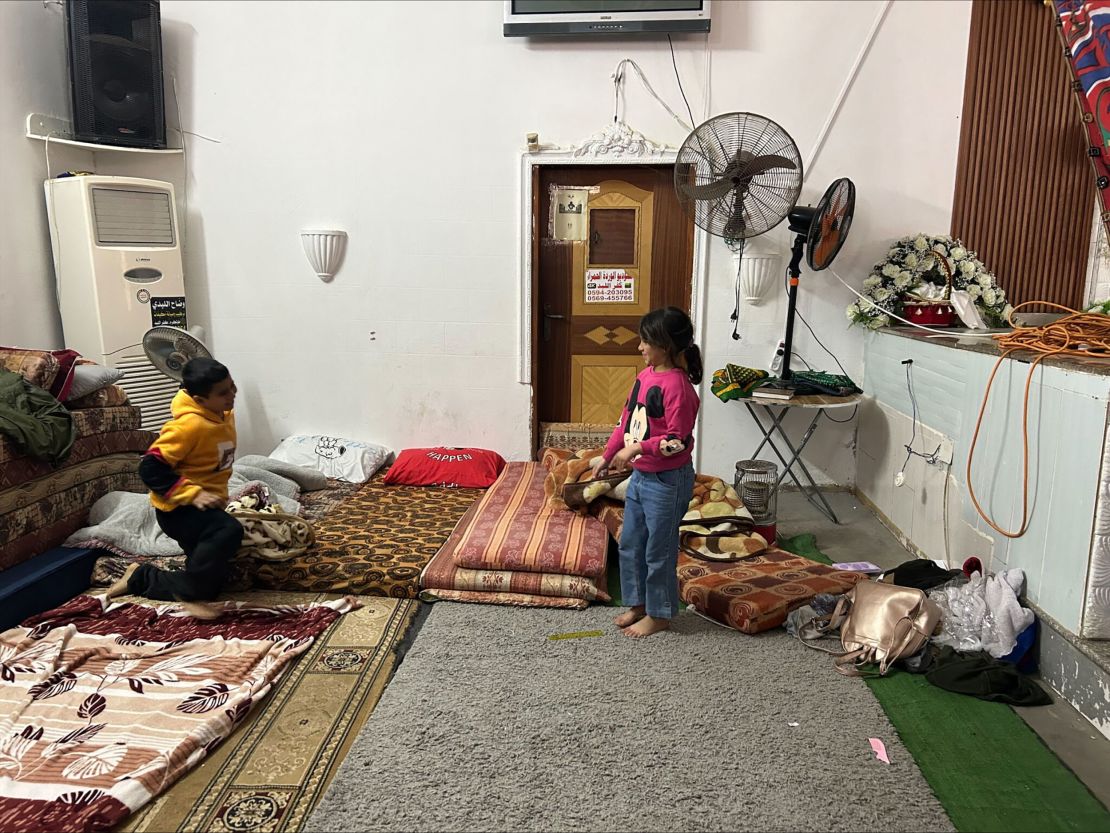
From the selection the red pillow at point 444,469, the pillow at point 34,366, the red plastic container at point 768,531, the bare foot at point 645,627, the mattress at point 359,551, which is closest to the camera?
the bare foot at point 645,627

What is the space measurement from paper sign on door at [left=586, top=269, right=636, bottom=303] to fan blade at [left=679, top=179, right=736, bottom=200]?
0.95 meters

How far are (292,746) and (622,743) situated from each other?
3.20 ft

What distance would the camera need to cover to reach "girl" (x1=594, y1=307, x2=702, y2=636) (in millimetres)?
2756

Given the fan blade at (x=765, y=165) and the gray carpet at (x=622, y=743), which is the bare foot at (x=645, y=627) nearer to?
the gray carpet at (x=622, y=743)

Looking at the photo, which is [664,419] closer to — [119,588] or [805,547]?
[805,547]

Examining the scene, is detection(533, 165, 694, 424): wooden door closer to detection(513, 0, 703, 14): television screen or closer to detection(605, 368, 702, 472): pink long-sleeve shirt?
detection(513, 0, 703, 14): television screen

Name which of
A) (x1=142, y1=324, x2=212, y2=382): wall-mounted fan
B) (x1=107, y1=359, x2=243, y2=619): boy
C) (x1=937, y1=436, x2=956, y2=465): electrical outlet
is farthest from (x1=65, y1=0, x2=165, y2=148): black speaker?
(x1=937, y1=436, x2=956, y2=465): electrical outlet

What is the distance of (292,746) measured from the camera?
2289 mm

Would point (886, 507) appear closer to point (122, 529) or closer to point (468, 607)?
point (468, 607)

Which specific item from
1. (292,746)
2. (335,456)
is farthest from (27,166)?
(292,746)

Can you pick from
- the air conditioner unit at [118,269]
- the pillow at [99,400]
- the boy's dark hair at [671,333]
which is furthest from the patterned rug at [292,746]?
the air conditioner unit at [118,269]

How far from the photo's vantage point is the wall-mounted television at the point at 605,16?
181 inches

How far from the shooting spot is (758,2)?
15.2 feet

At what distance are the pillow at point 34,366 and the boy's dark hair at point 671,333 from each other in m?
2.80
